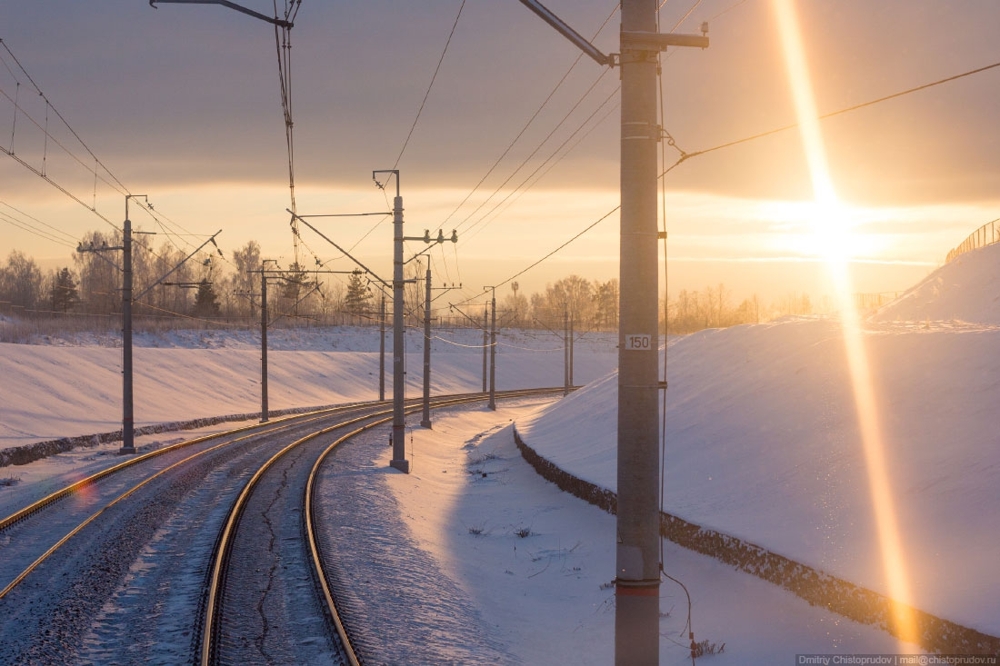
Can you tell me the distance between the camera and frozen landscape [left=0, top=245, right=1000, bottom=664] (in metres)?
10.4

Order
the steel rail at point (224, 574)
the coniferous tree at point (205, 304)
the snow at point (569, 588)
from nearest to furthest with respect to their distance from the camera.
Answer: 1. the steel rail at point (224, 574)
2. the snow at point (569, 588)
3. the coniferous tree at point (205, 304)

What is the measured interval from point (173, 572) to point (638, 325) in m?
9.91

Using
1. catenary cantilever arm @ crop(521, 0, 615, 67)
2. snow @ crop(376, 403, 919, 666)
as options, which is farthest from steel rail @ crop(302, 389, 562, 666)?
catenary cantilever arm @ crop(521, 0, 615, 67)

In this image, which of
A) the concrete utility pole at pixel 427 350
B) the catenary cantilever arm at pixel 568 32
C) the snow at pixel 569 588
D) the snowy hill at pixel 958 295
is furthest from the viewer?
the concrete utility pole at pixel 427 350

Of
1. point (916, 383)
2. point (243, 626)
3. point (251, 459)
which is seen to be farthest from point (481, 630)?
point (251, 459)

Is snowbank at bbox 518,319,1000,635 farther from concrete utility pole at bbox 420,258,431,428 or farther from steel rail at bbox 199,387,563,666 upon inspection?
concrete utility pole at bbox 420,258,431,428

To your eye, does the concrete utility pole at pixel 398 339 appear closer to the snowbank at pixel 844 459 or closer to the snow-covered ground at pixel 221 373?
the snowbank at pixel 844 459

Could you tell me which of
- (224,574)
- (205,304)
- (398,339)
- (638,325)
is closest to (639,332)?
(638,325)

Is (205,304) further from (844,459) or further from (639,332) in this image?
(639,332)

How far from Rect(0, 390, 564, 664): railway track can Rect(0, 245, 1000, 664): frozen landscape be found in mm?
1675

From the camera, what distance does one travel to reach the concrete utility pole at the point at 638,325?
7539 mm

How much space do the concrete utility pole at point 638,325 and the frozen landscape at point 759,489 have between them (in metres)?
3.37

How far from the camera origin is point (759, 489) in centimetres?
1416

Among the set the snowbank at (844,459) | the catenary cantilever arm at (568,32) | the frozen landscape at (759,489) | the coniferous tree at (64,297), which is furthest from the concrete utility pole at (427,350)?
the coniferous tree at (64,297)
